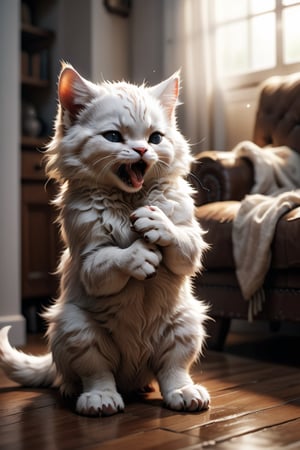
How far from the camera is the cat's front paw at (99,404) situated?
1439mm

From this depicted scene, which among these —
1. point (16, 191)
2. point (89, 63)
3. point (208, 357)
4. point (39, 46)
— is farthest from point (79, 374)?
point (39, 46)

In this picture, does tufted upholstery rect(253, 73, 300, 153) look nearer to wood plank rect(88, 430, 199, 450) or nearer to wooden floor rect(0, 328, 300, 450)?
wooden floor rect(0, 328, 300, 450)

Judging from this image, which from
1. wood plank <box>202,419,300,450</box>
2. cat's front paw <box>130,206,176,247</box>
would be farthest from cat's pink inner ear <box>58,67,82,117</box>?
wood plank <box>202,419,300,450</box>

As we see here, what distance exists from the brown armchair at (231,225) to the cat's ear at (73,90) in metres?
0.72

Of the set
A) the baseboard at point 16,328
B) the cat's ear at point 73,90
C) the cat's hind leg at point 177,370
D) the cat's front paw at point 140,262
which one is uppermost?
the cat's ear at point 73,90

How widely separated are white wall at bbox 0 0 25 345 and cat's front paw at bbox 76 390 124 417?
1.30 metres

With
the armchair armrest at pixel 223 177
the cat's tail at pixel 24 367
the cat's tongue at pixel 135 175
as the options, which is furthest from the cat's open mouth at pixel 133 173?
the armchair armrest at pixel 223 177

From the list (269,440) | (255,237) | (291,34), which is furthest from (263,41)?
(269,440)

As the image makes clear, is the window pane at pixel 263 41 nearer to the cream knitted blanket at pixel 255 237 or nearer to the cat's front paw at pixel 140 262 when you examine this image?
the cream knitted blanket at pixel 255 237

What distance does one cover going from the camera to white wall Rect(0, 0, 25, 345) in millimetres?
2707

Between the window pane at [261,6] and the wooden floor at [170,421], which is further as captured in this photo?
the window pane at [261,6]

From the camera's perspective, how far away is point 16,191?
9.00 feet

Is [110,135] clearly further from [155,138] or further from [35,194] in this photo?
[35,194]

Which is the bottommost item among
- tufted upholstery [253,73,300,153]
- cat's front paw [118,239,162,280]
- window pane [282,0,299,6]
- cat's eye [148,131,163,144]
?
cat's front paw [118,239,162,280]
